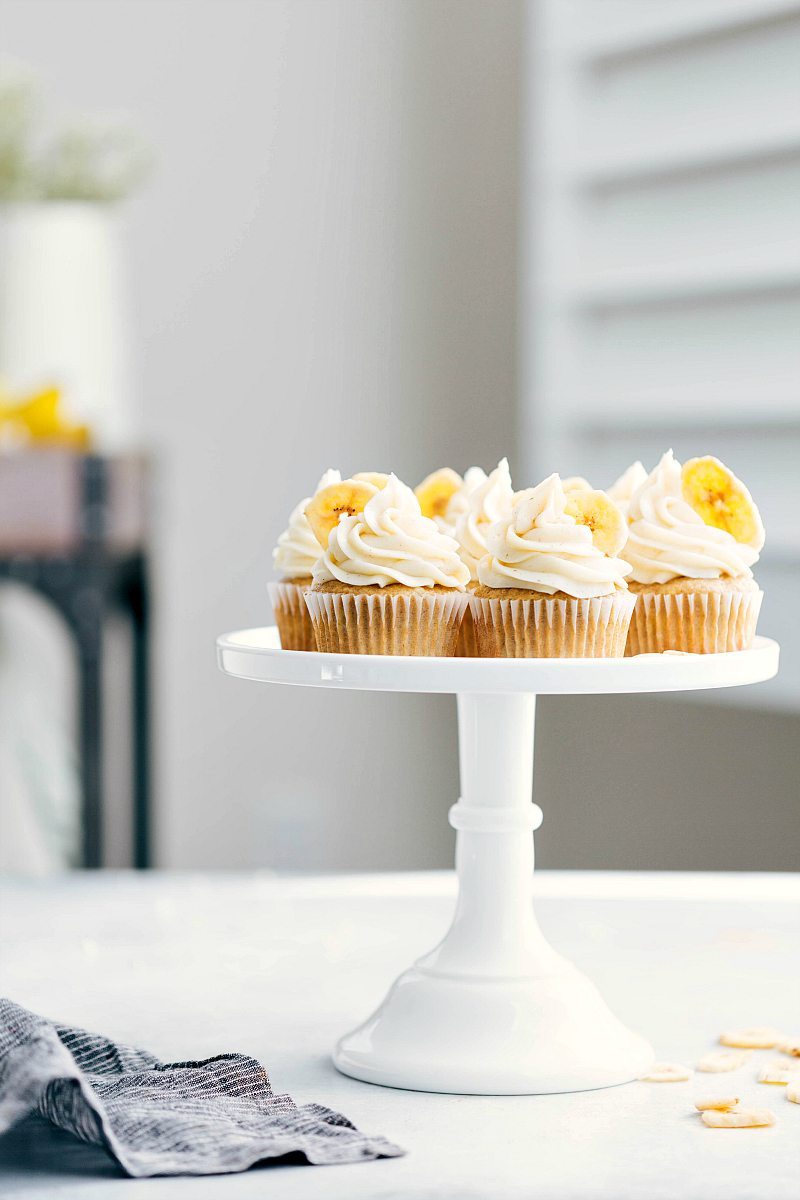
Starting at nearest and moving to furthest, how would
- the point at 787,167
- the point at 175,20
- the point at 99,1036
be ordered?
the point at 99,1036 → the point at 787,167 → the point at 175,20

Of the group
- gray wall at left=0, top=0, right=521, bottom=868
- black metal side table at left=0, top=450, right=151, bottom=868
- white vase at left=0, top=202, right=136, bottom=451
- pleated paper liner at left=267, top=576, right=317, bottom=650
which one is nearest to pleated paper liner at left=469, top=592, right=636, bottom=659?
pleated paper liner at left=267, top=576, right=317, bottom=650

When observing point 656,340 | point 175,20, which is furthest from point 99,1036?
point 175,20

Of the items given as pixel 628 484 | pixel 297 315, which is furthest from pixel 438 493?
pixel 297 315

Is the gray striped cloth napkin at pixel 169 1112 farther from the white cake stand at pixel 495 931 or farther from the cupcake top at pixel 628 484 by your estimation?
the cupcake top at pixel 628 484

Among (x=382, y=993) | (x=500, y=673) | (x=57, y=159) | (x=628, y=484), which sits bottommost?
(x=382, y=993)

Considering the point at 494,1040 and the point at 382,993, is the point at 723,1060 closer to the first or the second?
the point at 494,1040

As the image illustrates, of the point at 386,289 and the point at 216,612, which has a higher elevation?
the point at 386,289

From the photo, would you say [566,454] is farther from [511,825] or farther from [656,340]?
[511,825]
